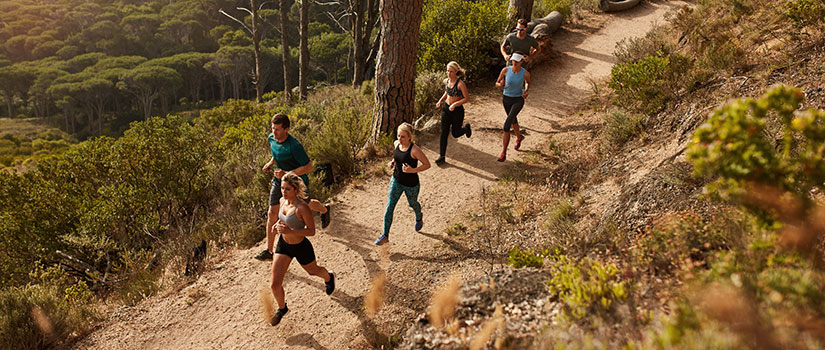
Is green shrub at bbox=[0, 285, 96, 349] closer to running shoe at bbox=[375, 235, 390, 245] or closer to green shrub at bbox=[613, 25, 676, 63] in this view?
running shoe at bbox=[375, 235, 390, 245]

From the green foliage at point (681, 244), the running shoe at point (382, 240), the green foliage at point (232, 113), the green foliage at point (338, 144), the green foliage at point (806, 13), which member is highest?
the green foliage at point (806, 13)

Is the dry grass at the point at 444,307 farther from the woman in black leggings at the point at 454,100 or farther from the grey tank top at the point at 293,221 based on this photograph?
the woman in black leggings at the point at 454,100

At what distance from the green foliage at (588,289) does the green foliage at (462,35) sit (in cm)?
893

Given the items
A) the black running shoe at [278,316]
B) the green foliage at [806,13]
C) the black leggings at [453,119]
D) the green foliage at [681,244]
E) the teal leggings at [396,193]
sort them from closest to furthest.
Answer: the green foliage at [681,244] < the black running shoe at [278,316] < the teal leggings at [396,193] < the green foliage at [806,13] < the black leggings at [453,119]

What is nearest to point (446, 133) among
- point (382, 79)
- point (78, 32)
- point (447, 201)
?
point (447, 201)

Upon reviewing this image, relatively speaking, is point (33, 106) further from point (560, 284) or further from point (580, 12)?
point (560, 284)

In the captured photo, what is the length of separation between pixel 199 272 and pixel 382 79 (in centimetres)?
481

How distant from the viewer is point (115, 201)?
7.64m

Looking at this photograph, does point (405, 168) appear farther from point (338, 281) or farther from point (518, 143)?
point (518, 143)

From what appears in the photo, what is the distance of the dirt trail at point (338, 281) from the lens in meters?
4.75

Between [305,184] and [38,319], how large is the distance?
Answer: 351cm

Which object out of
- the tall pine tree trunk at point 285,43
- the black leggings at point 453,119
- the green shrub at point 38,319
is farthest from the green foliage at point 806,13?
the tall pine tree trunk at point 285,43

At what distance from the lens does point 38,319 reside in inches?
202

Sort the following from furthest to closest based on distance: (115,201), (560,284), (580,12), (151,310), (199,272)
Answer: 1. (580,12)
2. (115,201)
3. (199,272)
4. (151,310)
5. (560,284)
